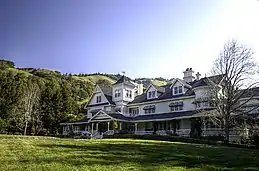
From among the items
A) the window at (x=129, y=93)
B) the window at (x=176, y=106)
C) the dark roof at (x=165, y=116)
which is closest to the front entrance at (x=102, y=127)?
the dark roof at (x=165, y=116)

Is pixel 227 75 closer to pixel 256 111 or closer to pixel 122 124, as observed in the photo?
pixel 256 111

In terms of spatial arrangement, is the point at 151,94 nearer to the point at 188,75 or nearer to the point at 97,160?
the point at 188,75

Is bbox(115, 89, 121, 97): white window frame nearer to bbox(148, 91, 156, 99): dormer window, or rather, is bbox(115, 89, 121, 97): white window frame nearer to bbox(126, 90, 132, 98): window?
bbox(126, 90, 132, 98): window

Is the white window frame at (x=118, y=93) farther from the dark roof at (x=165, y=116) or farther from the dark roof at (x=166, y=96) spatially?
the dark roof at (x=165, y=116)

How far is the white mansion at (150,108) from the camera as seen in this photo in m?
40.8

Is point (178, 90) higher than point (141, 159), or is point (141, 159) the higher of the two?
point (178, 90)

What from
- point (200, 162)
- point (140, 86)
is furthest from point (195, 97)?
point (200, 162)

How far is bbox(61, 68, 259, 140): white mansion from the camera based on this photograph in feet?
134

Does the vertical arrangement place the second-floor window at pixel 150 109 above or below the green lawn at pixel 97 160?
above

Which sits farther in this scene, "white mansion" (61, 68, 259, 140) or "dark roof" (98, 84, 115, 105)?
"dark roof" (98, 84, 115, 105)

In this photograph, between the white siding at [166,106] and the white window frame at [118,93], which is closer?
the white siding at [166,106]

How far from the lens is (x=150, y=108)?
48.5 meters

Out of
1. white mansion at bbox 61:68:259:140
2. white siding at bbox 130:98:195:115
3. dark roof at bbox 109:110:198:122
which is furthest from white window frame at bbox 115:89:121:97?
dark roof at bbox 109:110:198:122

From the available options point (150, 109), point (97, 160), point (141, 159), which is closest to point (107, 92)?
point (150, 109)
